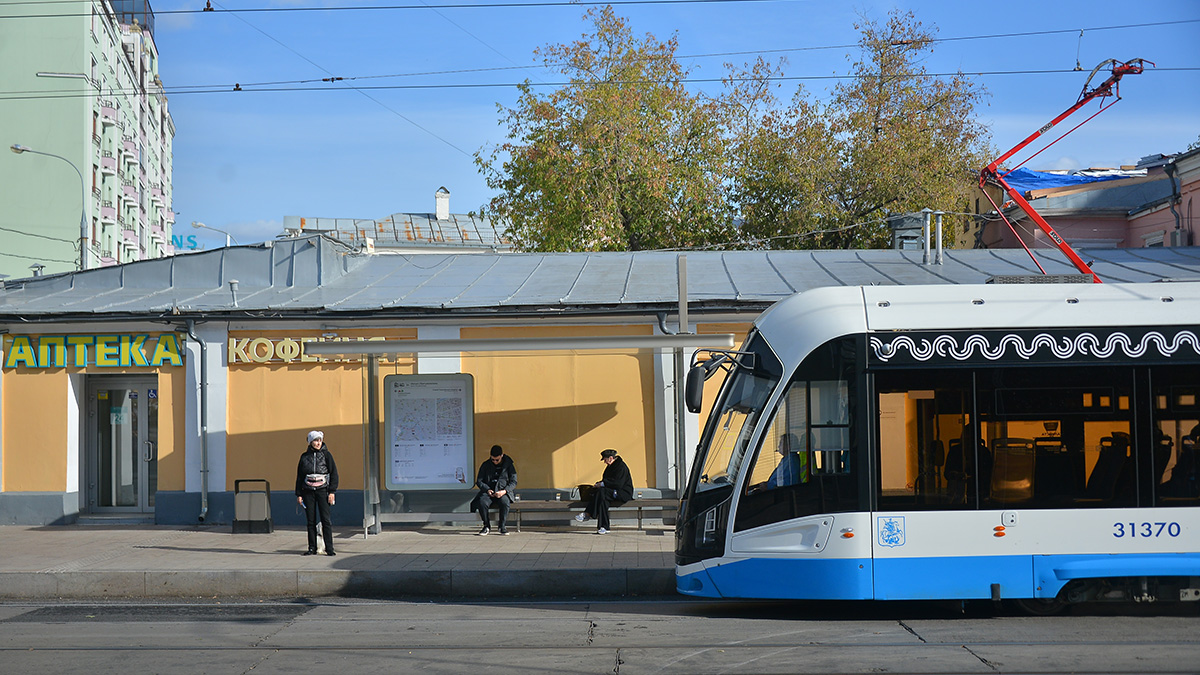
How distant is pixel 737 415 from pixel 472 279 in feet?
30.0

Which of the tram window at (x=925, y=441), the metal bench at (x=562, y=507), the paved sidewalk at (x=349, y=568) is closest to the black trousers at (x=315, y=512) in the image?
the paved sidewalk at (x=349, y=568)

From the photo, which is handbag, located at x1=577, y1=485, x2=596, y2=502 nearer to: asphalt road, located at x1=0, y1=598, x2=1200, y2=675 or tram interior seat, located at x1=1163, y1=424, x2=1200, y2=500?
asphalt road, located at x1=0, y1=598, x2=1200, y2=675

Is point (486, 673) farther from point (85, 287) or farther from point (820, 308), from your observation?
point (85, 287)

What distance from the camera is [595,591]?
1081 centimetres

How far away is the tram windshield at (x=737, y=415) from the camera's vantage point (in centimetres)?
894

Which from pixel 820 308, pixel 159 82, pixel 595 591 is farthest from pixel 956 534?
pixel 159 82

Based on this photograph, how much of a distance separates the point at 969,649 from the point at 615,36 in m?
29.8

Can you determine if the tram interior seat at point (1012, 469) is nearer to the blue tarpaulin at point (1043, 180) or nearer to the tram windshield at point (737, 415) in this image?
the tram windshield at point (737, 415)

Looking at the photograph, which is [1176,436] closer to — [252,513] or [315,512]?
[315,512]

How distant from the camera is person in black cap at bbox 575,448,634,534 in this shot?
1424 centimetres

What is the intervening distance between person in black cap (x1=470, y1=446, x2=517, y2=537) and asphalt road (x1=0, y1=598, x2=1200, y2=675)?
410cm

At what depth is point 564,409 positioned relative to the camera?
15.7 metres

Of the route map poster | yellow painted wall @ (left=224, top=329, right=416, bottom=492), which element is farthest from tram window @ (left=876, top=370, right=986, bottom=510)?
yellow painted wall @ (left=224, top=329, right=416, bottom=492)

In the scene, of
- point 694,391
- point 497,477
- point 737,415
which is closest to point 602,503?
point 497,477
